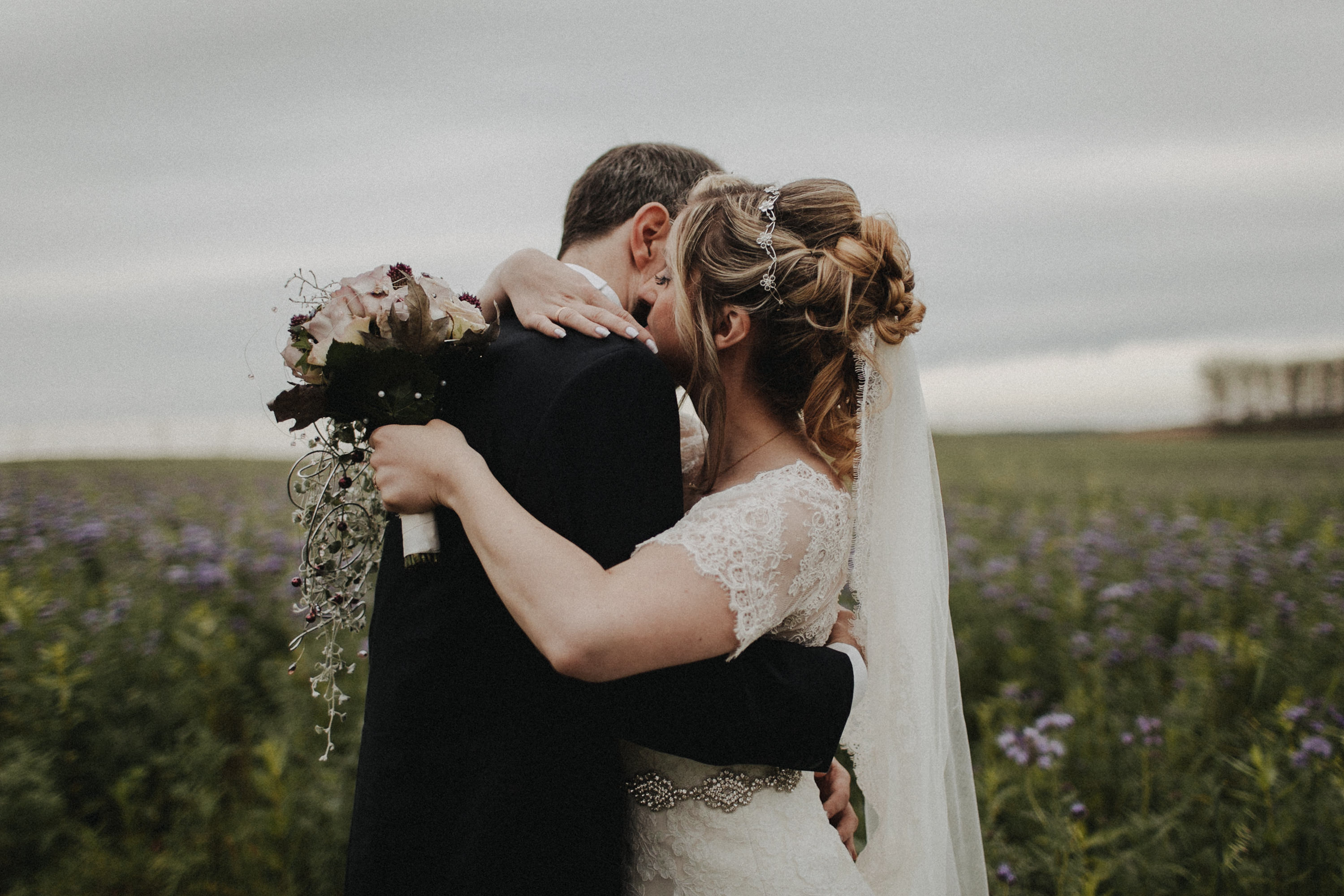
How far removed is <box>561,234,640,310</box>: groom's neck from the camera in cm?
233

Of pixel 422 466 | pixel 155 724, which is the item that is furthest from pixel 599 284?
pixel 155 724

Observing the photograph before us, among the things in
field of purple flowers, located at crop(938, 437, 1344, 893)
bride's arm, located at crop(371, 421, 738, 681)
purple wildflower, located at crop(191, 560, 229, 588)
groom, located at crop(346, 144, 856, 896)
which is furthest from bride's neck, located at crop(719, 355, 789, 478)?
purple wildflower, located at crop(191, 560, 229, 588)

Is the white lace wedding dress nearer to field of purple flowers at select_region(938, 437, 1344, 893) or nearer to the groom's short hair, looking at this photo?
the groom's short hair

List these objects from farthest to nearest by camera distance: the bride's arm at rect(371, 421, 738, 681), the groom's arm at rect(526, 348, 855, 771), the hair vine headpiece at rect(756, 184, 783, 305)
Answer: the hair vine headpiece at rect(756, 184, 783, 305)
the groom's arm at rect(526, 348, 855, 771)
the bride's arm at rect(371, 421, 738, 681)

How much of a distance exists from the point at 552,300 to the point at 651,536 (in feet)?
2.04

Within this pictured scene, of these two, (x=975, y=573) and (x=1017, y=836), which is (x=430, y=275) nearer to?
(x=1017, y=836)

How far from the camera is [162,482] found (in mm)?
8211

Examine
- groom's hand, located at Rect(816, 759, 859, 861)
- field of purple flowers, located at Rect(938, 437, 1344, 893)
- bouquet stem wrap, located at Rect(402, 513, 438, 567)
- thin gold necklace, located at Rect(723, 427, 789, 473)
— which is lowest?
field of purple flowers, located at Rect(938, 437, 1344, 893)

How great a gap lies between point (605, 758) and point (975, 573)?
4736 mm

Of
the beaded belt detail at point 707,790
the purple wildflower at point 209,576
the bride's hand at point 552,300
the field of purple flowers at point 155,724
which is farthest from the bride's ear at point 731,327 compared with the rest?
the purple wildflower at point 209,576

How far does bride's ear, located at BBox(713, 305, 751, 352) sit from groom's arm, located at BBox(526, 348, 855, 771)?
470 mm

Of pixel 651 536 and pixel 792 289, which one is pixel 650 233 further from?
pixel 651 536

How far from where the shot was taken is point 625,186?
2336 millimetres

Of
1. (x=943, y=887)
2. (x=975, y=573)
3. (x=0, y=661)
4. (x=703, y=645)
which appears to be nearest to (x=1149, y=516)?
(x=975, y=573)
